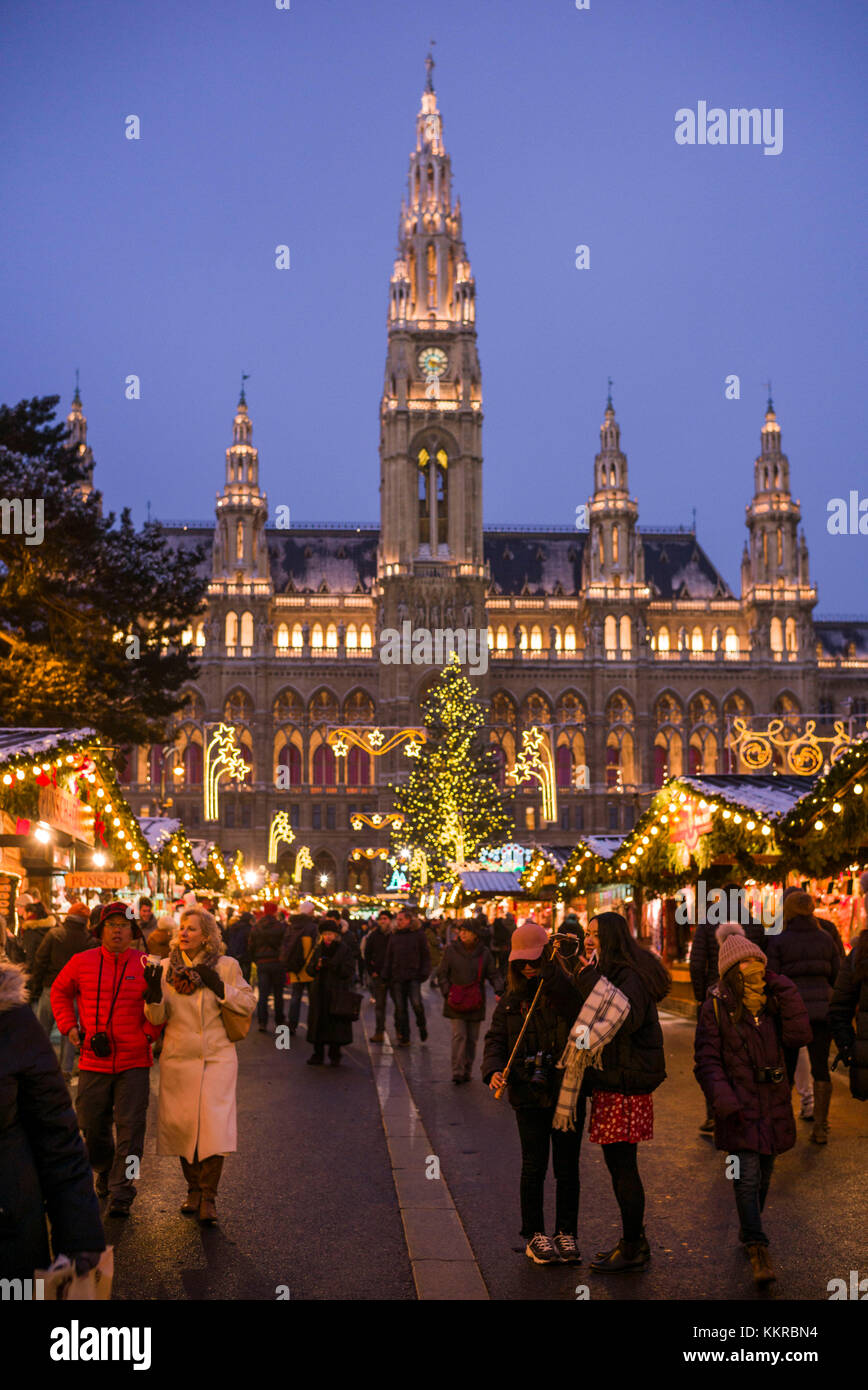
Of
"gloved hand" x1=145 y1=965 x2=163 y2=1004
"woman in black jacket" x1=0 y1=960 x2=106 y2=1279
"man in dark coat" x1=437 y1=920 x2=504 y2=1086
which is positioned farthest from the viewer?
"man in dark coat" x1=437 y1=920 x2=504 y2=1086

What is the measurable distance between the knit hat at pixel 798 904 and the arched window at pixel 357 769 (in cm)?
7358

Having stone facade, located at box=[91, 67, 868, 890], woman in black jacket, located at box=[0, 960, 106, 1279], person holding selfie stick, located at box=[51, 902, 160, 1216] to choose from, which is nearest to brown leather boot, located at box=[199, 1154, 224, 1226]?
person holding selfie stick, located at box=[51, 902, 160, 1216]

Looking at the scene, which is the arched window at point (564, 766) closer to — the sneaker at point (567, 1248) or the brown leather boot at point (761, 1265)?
the sneaker at point (567, 1248)

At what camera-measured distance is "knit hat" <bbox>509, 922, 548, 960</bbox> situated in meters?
7.20

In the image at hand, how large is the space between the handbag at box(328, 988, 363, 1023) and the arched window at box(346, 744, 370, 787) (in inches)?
2696

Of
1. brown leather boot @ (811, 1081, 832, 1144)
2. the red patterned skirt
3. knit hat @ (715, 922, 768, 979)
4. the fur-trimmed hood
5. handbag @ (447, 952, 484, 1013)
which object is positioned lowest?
brown leather boot @ (811, 1081, 832, 1144)

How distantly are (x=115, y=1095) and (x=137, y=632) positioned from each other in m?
25.0

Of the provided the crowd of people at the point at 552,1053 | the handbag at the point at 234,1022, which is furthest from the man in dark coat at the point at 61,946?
the handbag at the point at 234,1022

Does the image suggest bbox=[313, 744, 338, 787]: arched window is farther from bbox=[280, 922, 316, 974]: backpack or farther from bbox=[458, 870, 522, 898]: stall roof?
bbox=[280, 922, 316, 974]: backpack

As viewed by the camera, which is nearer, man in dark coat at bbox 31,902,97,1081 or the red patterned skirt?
the red patterned skirt

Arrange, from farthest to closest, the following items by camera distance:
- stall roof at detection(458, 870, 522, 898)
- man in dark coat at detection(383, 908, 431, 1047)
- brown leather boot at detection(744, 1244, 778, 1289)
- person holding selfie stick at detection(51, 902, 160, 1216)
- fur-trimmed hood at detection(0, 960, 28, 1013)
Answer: stall roof at detection(458, 870, 522, 898) → man in dark coat at detection(383, 908, 431, 1047) → person holding selfie stick at detection(51, 902, 160, 1216) → brown leather boot at detection(744, 1244, 778, 1289) → fur-trimmed hood at detection(0, 960, 28, 1013)

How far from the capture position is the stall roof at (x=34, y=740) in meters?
13.6

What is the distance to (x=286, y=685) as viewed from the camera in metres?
83.9

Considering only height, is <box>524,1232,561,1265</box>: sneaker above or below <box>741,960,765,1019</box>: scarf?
below
